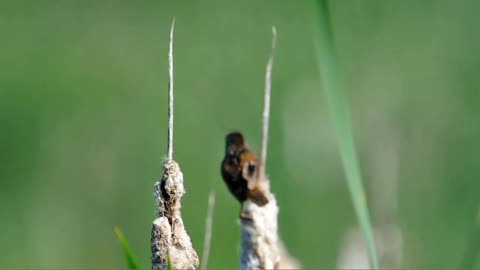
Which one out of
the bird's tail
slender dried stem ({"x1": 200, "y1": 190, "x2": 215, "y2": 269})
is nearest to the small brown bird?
the bird's tail

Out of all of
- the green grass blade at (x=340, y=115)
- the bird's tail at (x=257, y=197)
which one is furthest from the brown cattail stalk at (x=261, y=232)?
the green grass blade at (x=340, y=115)

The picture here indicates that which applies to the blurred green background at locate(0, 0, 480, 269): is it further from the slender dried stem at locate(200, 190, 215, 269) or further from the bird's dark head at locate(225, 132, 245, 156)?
the bird's dark head at locate(225, 132, 245, 156)

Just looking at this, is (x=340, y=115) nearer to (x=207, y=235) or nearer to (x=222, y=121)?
(x=207, y=235)

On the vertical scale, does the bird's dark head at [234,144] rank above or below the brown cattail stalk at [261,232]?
above

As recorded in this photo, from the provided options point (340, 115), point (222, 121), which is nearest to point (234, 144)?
point (340, 115)

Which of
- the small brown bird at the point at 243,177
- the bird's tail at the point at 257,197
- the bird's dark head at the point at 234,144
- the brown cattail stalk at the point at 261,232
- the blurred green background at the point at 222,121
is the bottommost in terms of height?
the brown cattail stalk at the point at 261,232

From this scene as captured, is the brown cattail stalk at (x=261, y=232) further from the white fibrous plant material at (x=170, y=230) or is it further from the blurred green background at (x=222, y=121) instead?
the blurred green background at (x=222, y=121)
